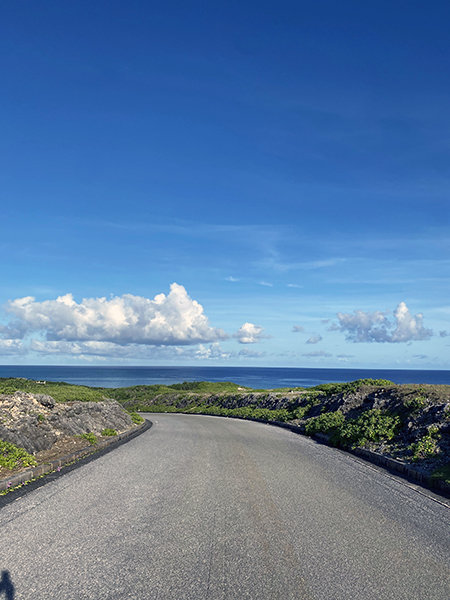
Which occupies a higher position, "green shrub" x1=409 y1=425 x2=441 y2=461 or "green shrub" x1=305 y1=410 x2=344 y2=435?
"green shrub" x1=409 y1=425 x2=441 y2=461

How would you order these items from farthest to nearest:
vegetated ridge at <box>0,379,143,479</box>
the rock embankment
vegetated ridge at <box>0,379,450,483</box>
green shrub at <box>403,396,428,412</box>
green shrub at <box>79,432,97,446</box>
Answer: green shrub at <box>403,396,428,412</box>
green shrub at <box>79,432,97,446</box>
the rock embankment
vegetated ridge at <box>0,379,450,483</box>
vegetated ridge at <box>0,379,143,479</box>

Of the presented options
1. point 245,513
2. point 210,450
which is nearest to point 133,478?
point 245,513

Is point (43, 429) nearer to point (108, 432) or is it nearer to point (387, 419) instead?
point (108, 432)

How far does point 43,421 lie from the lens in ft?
50.3

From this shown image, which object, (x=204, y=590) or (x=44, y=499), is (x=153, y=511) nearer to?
(x=44, y=499)

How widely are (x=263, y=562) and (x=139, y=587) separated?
1696mm

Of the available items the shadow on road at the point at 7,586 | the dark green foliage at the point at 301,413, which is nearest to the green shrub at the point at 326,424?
the dark green foliage at the point at 301,413

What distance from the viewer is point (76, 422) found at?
1772cm

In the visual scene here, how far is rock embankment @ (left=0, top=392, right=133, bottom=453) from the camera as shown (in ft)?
44.0

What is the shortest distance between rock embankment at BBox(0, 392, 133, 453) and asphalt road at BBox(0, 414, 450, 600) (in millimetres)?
2898

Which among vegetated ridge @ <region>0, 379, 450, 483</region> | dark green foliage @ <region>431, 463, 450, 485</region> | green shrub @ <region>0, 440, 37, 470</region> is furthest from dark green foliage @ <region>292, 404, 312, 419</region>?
green shrub @ <region>0, 440, 37, 470</region>

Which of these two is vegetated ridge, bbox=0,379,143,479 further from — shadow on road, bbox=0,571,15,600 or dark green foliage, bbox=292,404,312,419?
dark green foliage, bbox=292,404,312,419

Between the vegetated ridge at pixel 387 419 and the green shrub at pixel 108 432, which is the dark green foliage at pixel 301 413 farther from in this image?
the green shrub at pixel 108 432

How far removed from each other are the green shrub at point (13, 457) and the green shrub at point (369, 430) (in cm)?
1099
